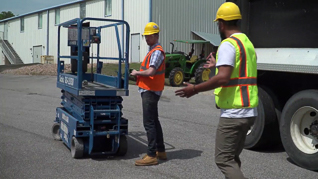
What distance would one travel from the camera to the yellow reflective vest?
11.8ft

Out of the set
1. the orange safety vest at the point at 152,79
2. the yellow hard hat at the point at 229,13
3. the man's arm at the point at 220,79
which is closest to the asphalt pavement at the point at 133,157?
the orange safety vest at the point at 152,79

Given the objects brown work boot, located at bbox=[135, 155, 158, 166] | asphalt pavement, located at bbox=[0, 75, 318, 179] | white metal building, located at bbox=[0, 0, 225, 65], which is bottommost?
asphalt pavement, located at bbox=[0, 75, 318, 179]

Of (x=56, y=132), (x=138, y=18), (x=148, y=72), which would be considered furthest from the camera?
(x=138, y=18)

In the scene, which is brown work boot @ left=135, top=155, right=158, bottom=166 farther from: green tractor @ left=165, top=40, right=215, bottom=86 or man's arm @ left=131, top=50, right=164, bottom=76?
green tractor @ left=165, top=40, right=215, bottom=86

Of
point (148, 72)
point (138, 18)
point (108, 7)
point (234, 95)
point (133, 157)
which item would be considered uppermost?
point (108, 7)

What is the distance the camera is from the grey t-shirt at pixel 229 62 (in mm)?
3486

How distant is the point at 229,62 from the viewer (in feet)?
11.4

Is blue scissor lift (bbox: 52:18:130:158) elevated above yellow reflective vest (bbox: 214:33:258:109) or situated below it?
below

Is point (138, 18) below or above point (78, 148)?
above

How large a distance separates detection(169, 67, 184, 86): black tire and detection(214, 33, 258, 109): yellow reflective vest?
1528 centimetres

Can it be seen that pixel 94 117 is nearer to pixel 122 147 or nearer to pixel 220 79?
pixel 122 147

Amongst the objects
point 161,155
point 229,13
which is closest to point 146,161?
point 161,155

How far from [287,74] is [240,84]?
10.2 feet

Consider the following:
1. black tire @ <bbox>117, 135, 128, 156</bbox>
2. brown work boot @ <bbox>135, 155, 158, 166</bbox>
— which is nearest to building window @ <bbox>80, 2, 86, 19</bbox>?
black tire @ <bbox>117, 135, 128, 156</bbox>
